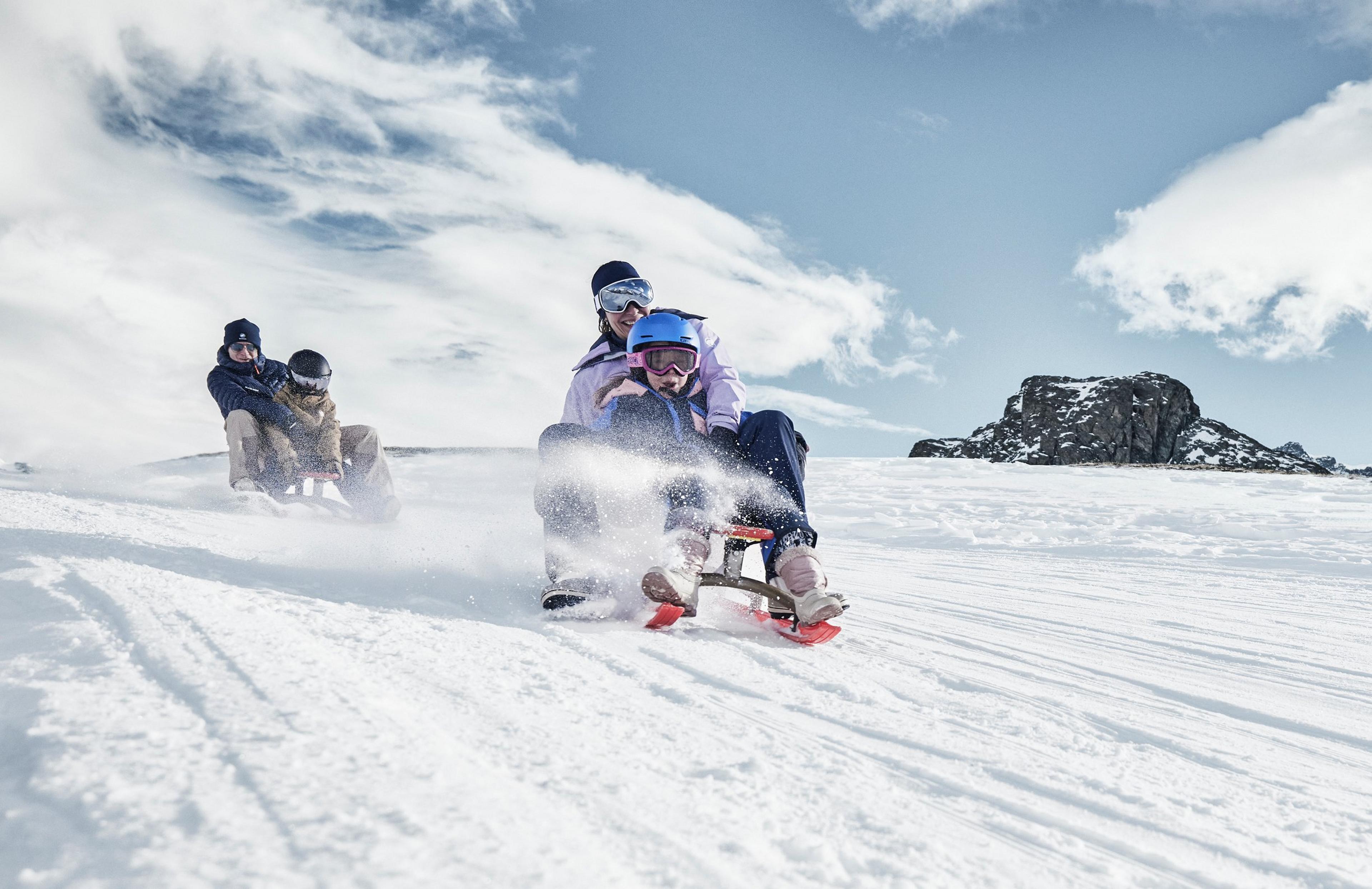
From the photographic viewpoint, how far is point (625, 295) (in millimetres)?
3189

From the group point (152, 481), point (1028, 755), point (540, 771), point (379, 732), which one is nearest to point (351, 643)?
point (379, 732)

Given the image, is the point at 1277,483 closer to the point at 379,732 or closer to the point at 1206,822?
the point at 1206,822

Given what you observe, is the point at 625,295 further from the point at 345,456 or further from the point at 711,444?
the point at 345,456

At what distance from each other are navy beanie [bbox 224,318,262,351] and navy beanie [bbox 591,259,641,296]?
397cm

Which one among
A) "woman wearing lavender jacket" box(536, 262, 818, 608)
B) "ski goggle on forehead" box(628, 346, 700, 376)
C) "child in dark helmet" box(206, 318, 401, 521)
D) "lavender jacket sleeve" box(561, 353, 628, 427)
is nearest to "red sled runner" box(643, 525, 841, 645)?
"woman wearing lavender jacket" box(536, 262, 818, 608)

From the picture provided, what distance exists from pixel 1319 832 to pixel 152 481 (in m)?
7.65

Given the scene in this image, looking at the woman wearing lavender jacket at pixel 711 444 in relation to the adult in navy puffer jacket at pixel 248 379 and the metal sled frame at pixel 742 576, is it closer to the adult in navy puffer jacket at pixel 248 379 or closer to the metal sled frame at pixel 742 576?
the metal sled frame at pixel 742 576

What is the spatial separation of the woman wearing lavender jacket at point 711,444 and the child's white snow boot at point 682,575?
0.25 m

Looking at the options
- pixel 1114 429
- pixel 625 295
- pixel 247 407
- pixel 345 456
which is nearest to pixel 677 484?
pixel 625 295

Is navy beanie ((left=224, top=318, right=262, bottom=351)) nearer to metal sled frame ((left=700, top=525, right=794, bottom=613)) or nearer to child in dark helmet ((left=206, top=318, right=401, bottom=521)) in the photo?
child in dark helmet ((left=206, top=318, right=401, bottom=521))

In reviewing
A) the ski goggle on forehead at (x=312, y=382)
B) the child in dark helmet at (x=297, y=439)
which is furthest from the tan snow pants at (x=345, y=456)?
the ski goggle on forehead at (x=312, y=382)

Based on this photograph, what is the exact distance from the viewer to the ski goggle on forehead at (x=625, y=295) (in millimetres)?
3188

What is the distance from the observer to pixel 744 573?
3414mm

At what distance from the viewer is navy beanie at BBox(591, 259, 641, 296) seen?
3289 mm
